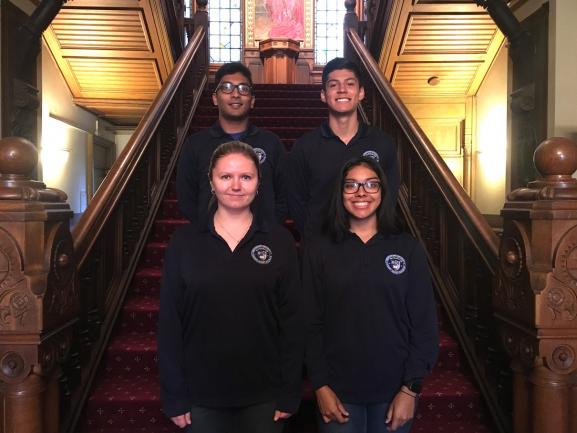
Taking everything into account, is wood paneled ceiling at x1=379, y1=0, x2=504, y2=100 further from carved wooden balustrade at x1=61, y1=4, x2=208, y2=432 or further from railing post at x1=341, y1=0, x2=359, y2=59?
carved wooden balustrade at x1=61, y1=4, x2=208, y2=432

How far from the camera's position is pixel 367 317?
147 cm

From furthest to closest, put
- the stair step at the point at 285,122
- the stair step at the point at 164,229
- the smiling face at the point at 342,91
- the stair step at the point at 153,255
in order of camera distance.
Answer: the stair step at the point at 285,122, the stair step at the point at 164,229, the stair step at the point at 153,255, the smiling face at the point at 342,91

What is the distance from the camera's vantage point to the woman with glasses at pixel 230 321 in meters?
1.39

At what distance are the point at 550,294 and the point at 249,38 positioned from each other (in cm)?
950

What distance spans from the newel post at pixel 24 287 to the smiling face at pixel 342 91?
1108mm

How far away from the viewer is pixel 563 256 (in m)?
1.67

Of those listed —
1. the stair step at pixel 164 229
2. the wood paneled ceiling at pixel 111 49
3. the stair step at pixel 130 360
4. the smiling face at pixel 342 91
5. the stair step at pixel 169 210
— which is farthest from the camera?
the wood paneled ceiling at pixel 111 49

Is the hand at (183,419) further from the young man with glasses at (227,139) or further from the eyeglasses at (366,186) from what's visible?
the young man with glasses at (227,139)

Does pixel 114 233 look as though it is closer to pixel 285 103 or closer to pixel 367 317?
pixel 367 317

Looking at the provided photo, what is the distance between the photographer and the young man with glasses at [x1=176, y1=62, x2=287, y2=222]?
2178mm

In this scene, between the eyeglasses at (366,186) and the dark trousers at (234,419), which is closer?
the dark trousers at (234,419)

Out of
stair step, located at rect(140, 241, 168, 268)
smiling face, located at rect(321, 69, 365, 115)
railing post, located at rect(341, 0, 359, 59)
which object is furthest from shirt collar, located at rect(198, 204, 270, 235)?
railing post, located at rect(341, 0, 359, 59)

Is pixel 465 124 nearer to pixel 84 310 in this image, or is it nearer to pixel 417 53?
pixel 417 53

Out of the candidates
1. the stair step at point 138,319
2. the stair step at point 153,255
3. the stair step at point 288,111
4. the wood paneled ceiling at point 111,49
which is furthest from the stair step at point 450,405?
the wood paneled ceiling at point 111,49
